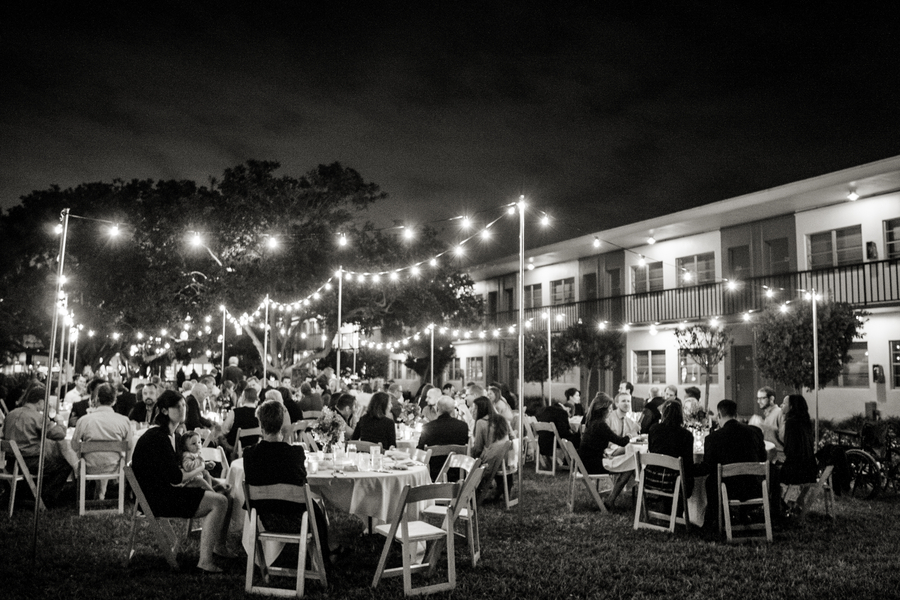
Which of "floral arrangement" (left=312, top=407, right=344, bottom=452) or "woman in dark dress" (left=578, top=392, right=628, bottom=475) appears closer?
"floral arrangement" (left=312, top=407, right=344, bottom=452)

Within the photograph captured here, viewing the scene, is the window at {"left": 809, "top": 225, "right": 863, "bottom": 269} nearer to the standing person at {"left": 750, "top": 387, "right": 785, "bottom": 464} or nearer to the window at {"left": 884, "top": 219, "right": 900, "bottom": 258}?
the window at {"left": 884, "top": 219, "right": 900, "bottom": 258}

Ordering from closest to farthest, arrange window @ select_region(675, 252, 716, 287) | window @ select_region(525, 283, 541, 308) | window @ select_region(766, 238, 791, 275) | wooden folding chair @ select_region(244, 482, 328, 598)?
wooden folding chair @ select_region(244, 482, 328, 598) < window @ select_region(766, 238, 791, 275) < window @ select_region(675, 252, 716, 287) < window @ select_region(525, 283, 541, 308)

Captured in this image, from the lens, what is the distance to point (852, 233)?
17469mm

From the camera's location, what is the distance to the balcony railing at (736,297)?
16.5m

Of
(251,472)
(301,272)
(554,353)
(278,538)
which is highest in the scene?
(301,272)

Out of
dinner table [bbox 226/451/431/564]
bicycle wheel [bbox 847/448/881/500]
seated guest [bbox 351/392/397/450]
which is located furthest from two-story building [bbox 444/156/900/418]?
dinner table [bbox 226/451/431/564]

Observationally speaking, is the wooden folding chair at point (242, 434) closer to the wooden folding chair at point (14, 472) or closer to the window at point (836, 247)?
the wooden folding chair at point (14, 472)

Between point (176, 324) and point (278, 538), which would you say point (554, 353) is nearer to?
point (176, 324)

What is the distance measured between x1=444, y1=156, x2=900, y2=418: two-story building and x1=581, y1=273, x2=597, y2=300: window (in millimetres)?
39

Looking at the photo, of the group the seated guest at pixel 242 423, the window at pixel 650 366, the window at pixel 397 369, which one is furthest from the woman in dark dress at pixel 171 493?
the window at pixel 397 369

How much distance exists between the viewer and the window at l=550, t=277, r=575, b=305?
88.1ft

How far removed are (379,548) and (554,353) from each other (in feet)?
54.0

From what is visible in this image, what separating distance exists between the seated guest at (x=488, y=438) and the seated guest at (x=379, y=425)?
0.97 meters

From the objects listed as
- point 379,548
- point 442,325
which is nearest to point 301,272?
point 442,325
